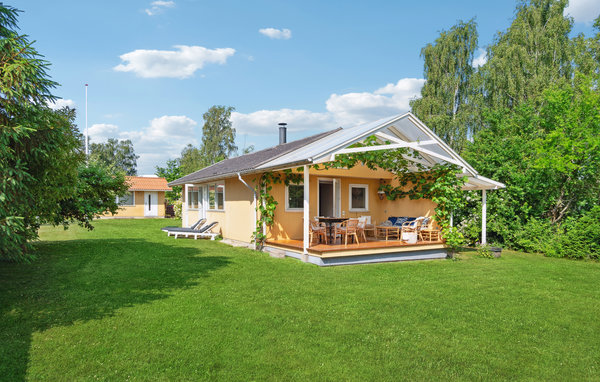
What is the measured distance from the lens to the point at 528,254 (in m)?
12.5

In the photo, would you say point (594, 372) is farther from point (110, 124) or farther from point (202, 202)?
point (110, 124)

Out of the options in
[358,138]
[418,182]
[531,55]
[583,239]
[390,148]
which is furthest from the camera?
[531,55]

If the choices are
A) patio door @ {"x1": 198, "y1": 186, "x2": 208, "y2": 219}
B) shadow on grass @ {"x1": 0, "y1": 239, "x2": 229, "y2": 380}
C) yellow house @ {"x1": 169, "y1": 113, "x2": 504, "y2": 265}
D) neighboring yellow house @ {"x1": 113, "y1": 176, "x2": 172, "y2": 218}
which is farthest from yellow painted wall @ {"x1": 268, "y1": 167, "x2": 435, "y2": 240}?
neighboring yellow house @ {"x1": 113, "y1": 176, "x2": 172, "y2": 218}

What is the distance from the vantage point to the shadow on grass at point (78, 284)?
468 cm

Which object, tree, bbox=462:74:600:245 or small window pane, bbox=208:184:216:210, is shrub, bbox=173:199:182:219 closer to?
small window pane, bbox=208:184:216:210

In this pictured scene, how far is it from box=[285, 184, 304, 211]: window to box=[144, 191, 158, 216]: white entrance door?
74.3ft

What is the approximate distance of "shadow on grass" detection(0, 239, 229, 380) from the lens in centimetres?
468

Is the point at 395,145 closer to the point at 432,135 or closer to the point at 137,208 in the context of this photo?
the point at 432,135

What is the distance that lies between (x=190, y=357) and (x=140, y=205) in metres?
29.9

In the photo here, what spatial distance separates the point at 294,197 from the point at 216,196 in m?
4.72

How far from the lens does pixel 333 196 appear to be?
532 inches

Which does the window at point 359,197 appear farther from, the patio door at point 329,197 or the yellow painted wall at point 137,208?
the yellow painted wall at point 137,208

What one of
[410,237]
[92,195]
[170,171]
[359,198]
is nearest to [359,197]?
[359,198]

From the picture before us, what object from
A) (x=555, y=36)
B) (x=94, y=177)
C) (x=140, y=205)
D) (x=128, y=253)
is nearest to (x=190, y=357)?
(x=128, y=253)
